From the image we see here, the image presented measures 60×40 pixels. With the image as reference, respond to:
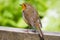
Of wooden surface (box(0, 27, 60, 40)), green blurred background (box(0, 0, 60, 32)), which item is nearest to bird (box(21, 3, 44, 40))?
wooden surface (box(0, 27, 60, 40))

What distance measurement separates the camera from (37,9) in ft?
11.4

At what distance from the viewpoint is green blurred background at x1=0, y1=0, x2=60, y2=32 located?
3461 mm

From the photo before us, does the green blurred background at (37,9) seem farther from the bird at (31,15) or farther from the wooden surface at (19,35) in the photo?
the wooden surface at (19,35)

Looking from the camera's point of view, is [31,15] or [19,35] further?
[31,15]

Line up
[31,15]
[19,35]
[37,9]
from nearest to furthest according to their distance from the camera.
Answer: [19,35]
[31,15]
[37,9]

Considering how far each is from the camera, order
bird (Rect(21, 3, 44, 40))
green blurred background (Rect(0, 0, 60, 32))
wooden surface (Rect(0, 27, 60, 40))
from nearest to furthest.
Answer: wooden surface (Rect(0, 27, 60, 40))
bird (Rect(21, 3, 44, 40))
green blurred background (Rect(0, 0, 60, 32))

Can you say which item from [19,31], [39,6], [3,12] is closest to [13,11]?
[3,12]

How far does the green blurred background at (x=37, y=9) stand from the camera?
136 inches

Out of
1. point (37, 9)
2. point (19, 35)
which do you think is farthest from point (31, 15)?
point (37, 9)

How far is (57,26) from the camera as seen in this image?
11.2 feet

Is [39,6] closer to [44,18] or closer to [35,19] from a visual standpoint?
[44,18]

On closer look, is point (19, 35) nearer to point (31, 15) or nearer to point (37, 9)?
point (31, 15)

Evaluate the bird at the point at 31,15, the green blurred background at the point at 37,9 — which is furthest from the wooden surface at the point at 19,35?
the green blurred background at the point at 37,9

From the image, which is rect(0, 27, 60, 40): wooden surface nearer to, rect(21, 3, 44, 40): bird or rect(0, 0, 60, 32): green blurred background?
rect(21, 3, 44, 40): bird
